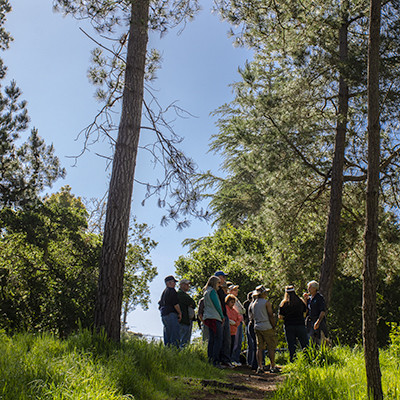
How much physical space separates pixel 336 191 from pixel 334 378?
690cm

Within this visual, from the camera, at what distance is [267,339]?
8219 millimetres

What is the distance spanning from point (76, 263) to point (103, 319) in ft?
29.9

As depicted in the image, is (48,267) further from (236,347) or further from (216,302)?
(216,302)

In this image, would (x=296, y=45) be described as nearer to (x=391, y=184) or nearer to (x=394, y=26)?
(x=394, y=26)

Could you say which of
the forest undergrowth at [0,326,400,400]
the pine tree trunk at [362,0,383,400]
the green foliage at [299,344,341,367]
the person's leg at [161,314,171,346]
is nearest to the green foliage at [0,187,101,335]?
the person's leg at [161,314,171,346]

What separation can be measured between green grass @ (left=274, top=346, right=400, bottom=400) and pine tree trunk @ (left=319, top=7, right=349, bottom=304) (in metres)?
4.08

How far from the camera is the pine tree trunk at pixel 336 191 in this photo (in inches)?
417

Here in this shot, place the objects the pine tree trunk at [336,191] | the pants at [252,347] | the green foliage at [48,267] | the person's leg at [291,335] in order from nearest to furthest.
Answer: the person's leg at [291,335]
the pants at [252,347]
the pine tree trunk at [336,191]
the green foliage at [48,267]

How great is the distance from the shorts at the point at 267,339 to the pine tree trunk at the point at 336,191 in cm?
267

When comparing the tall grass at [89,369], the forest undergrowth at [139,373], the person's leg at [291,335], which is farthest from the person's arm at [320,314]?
the tall grass at [89,369]

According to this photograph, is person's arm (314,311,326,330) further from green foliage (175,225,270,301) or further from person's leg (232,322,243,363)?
green foliage (175,225,270,301)

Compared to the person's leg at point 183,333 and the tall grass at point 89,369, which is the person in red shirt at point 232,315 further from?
the tall grass at point 89,369

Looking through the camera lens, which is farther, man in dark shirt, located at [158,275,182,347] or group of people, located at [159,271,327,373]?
man in dark shirt, located at [158,275,182,347]

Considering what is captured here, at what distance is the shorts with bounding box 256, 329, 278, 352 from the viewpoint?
8172 mm
